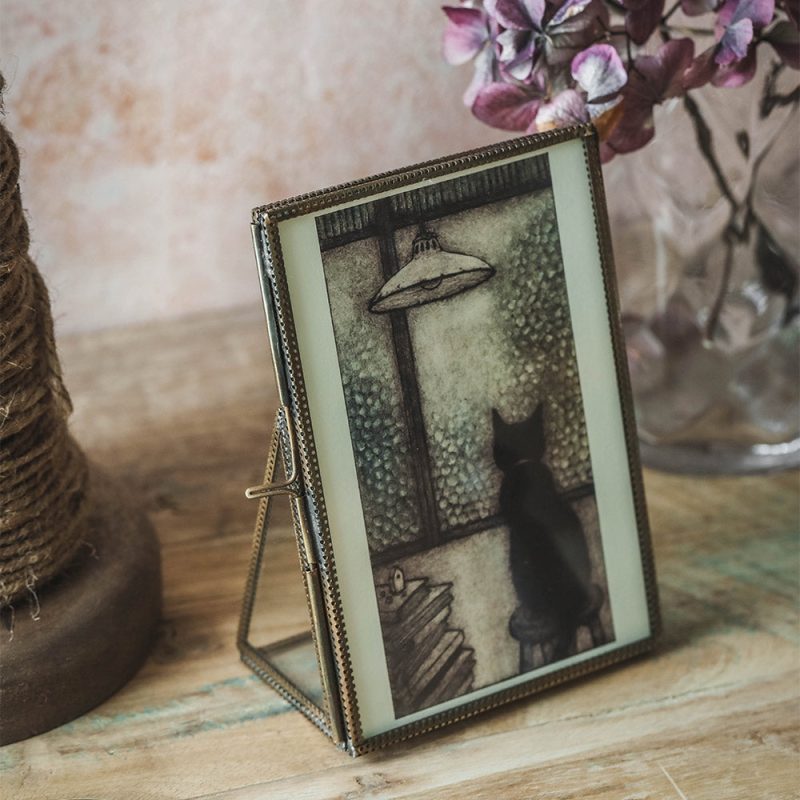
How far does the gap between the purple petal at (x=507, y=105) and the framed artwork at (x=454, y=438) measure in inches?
2.5

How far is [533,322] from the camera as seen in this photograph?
1.99ft

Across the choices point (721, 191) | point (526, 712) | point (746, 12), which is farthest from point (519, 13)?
point (526, 712)

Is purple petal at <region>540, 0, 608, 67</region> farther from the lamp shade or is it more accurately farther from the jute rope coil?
the jute rope coil

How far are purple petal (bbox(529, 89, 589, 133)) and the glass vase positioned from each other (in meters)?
0.18

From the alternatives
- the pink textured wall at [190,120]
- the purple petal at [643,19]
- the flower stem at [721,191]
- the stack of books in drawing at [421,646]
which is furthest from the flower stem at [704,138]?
the stack of books in drawing at [421,646]

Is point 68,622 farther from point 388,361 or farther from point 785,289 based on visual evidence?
point 785,289

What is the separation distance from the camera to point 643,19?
25.5 inches

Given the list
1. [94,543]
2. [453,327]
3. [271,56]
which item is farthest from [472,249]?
A: [271,56]

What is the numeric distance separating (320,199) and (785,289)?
41cm

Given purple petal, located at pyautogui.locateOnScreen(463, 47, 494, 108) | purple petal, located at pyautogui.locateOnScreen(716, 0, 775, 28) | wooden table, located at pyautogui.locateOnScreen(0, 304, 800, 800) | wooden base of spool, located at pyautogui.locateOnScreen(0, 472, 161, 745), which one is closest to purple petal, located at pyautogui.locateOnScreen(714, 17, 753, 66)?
purple petal, located at pyautogui.locateOnScreen(716, 0, 775, 28)

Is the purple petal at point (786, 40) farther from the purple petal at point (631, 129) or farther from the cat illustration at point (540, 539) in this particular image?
the cat illustration at point (540, 539)

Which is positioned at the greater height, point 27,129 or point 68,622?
point 27,129

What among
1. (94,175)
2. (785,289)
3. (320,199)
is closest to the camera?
(320,199)

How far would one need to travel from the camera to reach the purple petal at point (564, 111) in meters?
0.62
